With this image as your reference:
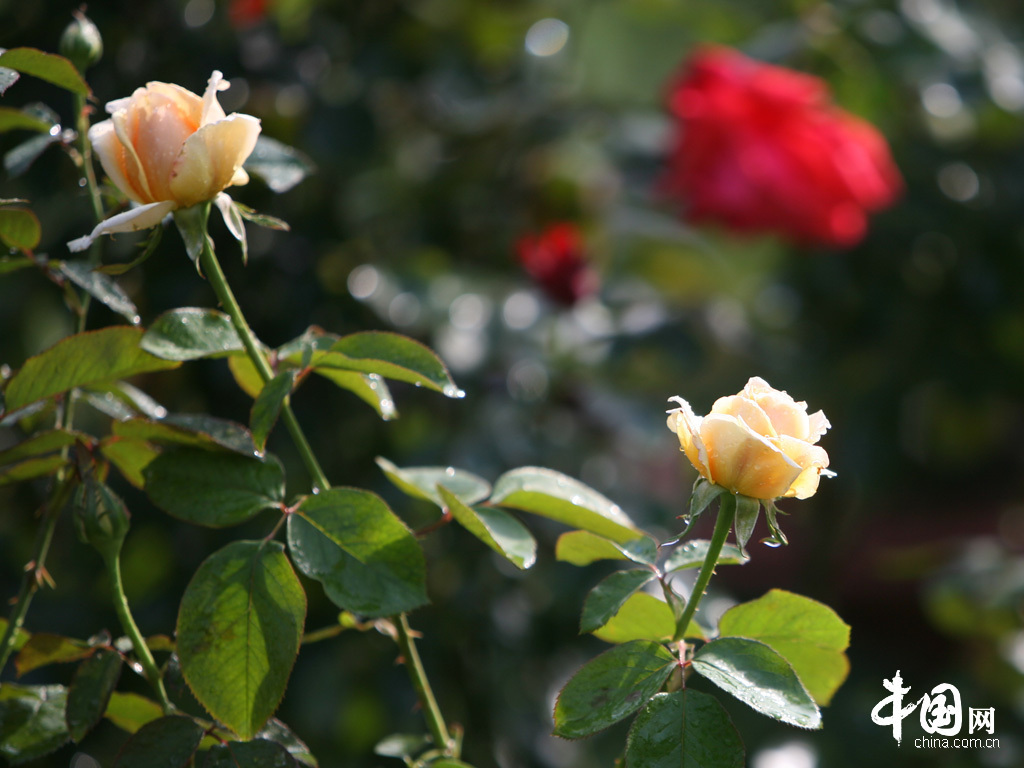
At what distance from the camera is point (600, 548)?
0.30 meters

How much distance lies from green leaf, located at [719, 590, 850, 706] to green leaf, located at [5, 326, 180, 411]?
21 centimetres

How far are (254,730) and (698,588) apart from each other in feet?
0.43

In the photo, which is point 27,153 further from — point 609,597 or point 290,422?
point 609,597

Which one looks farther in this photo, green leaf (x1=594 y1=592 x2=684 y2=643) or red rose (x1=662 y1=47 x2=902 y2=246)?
red rose (x1=662 y1=47 x2=902 y2=246)

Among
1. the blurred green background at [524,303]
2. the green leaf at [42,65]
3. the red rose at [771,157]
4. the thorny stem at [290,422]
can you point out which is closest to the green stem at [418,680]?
the thorny stem at [290,422]

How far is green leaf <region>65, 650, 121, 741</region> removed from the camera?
0.28 meters

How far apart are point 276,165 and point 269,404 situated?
0.13m

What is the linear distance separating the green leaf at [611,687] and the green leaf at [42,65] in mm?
247

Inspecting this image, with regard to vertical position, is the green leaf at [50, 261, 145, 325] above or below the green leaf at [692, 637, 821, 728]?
above

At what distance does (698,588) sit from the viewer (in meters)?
0.26

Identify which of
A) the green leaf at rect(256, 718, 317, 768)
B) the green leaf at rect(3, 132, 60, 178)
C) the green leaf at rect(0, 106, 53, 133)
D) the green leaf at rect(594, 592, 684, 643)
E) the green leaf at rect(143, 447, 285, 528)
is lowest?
the green leaf at rect(256, 718, 317, 768)

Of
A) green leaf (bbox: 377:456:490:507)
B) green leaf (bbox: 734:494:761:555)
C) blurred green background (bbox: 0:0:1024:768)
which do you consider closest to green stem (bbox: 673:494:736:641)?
green leaf (bbox: 734:494:761:555)

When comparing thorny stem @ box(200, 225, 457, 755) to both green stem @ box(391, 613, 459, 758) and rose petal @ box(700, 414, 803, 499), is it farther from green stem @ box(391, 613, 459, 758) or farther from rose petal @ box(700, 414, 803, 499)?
rose petal @ box(700, 414, 803, 499)

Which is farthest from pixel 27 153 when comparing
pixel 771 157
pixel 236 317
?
pixel 771 157
